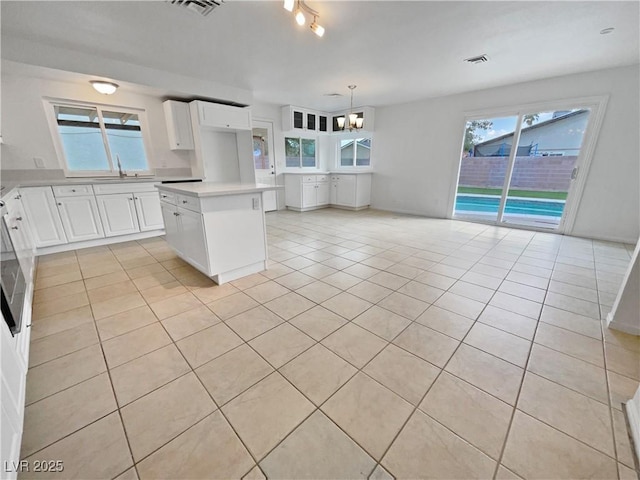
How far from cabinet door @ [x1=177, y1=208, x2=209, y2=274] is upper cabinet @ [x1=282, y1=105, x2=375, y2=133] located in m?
4.12

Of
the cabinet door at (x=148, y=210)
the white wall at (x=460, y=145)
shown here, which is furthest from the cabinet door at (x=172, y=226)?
the white wall at (x=460, y=145)

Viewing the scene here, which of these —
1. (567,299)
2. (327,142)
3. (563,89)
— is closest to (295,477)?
(567,299)

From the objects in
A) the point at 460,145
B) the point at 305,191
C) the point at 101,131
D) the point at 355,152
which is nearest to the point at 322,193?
the point at 305,191

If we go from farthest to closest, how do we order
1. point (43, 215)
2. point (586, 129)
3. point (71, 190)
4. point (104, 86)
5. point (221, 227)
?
point (586, 129) < point (104, 86) < point (71, 190) < point (43, 215) < point (221, 227)

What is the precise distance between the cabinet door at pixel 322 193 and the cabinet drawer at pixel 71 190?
171 inches

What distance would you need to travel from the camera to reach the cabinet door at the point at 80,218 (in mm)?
3318

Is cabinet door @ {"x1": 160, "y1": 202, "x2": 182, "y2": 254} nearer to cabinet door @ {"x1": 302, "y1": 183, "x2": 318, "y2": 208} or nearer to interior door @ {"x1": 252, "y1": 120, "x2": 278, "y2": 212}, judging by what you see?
interior door @ {"x1": 252, "y1": 120, "x2": 278, "y2": 212}

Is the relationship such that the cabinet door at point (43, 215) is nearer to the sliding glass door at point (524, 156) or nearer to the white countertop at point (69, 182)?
the white countertop at point (69, 182)

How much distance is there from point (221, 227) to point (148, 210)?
2.34m

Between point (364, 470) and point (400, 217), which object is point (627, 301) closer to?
point (364, 470)

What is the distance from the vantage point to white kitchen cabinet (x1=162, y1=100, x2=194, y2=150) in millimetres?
4127

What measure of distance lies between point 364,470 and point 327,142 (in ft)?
23.4

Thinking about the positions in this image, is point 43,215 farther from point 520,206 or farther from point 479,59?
point 520,206

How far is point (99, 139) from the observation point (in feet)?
12.8
